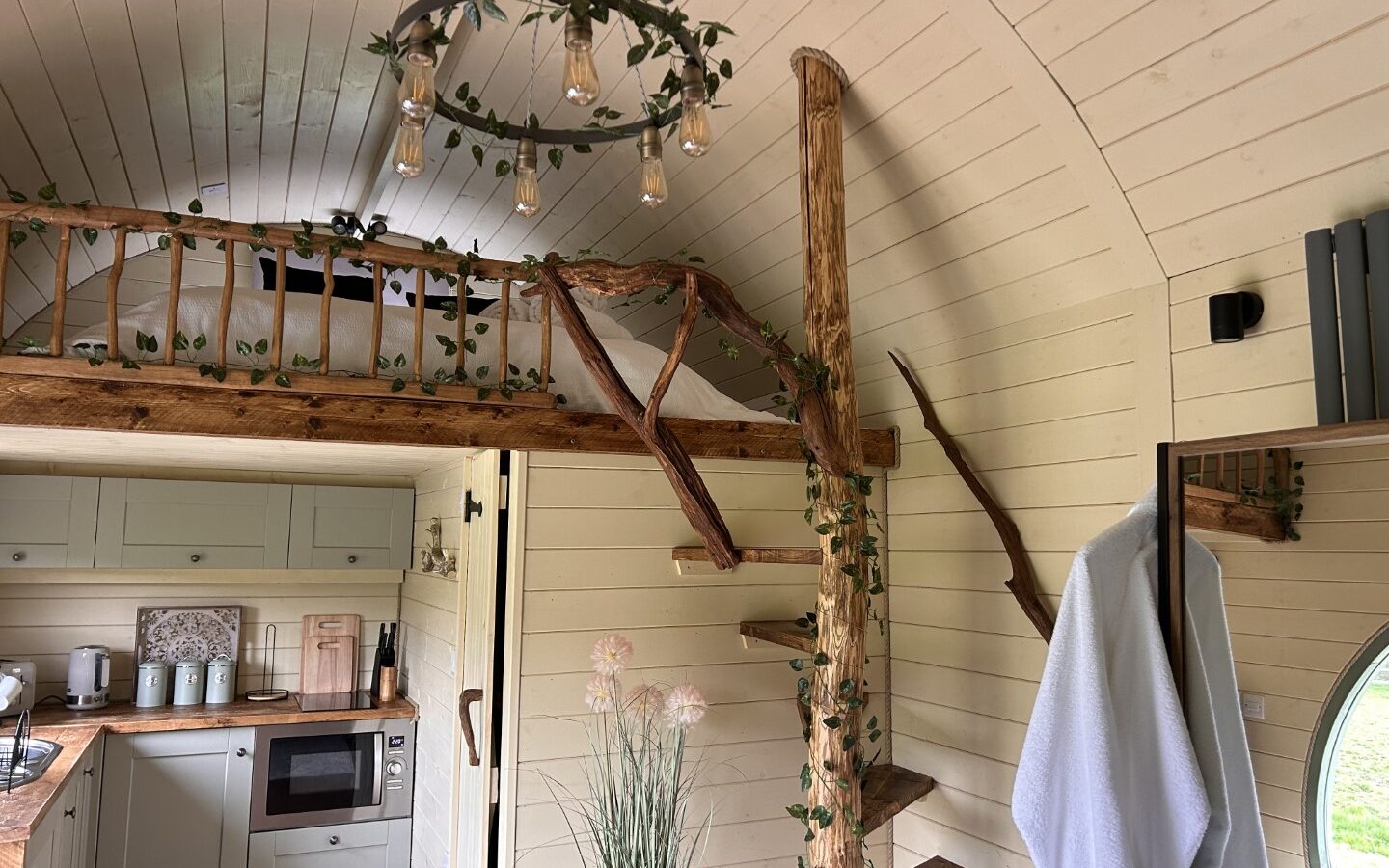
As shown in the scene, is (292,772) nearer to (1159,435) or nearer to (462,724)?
(462,724)

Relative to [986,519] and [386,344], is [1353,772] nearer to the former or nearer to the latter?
[986,519]

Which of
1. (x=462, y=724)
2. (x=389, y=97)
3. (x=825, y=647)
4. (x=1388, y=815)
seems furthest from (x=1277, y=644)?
(x=389, y=97)

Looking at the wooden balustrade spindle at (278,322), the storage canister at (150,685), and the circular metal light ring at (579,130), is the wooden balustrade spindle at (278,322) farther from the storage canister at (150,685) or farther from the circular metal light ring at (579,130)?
the storage canister at (150,685)

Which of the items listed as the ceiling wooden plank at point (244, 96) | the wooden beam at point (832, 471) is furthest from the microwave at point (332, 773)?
the ceiling wooden plank at point (244, 96)

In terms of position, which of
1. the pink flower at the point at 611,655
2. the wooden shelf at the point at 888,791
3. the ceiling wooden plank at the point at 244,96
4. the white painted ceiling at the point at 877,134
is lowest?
the wooden shelf at the point at 888,791

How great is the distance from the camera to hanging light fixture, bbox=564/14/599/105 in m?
1.53

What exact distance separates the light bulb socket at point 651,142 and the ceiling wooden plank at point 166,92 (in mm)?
1847

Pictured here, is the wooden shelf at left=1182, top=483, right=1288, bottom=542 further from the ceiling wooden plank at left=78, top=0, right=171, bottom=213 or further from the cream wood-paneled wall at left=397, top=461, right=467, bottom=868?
the ceiling wooden plank at left=78, top=0, right=171, bottom=213

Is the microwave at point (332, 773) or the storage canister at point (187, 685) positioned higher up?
the storage canister at point (187, 685)

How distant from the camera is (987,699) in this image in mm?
3062

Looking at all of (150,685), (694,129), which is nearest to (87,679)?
(150,685)

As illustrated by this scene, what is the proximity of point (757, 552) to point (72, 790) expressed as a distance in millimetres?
2582

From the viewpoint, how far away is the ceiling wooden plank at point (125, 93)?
276 cm

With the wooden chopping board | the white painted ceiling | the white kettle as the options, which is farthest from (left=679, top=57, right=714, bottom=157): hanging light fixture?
the white kettle
